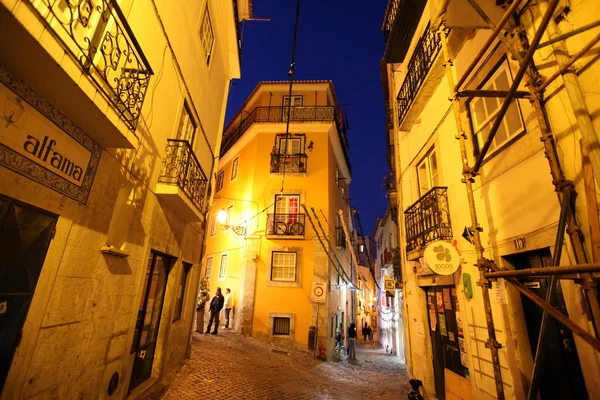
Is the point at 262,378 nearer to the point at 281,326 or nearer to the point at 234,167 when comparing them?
the point at 281,326

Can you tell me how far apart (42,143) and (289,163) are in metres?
14.2

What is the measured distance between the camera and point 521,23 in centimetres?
400

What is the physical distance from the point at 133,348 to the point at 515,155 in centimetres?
745

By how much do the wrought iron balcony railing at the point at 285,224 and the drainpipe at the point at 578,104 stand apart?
42.8 feet

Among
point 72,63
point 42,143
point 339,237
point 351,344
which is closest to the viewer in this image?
point 72,63

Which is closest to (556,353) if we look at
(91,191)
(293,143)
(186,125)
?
(91,191)

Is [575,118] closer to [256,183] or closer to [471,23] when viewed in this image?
[471,23]

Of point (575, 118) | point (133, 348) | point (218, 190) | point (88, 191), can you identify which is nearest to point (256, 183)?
point (218, 190)

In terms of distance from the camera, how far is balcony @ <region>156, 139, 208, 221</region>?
5531 millimetres

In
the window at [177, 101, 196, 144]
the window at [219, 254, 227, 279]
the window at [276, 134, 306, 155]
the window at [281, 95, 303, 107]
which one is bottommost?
the window at [219, 254, 227, 279]

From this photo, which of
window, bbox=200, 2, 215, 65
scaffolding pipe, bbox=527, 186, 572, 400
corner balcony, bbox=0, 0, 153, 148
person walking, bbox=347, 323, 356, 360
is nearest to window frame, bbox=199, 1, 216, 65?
window, bbox=200, 2, 215, 65

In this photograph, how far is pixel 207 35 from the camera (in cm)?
821

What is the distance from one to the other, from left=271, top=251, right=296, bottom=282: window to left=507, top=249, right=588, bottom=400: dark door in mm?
11872

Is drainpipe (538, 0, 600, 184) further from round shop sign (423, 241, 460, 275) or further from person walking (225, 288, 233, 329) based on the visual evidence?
person walking (225, 288, 233, 329)
